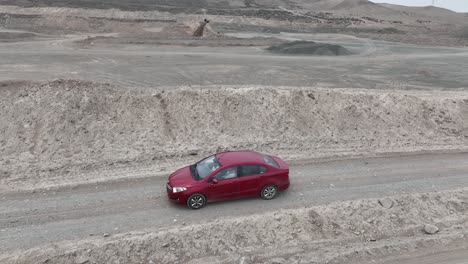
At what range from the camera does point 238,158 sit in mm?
14156

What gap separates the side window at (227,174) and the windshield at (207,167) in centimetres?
27

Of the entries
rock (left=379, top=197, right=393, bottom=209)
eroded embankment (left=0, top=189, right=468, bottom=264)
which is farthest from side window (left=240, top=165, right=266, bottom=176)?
rock (left=379, top=197, right=393, bottom=209)

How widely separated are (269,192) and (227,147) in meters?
4.93

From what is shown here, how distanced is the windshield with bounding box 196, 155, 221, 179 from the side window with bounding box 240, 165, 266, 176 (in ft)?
2.63

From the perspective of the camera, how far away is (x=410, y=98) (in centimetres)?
2305

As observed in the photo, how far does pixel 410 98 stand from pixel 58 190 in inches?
712

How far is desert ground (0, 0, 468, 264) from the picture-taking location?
11.9 meters

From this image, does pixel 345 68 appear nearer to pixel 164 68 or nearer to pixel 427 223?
pixel 164 68

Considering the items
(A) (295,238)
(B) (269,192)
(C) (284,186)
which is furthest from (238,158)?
(A) (295,238)

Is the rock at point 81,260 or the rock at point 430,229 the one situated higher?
the rock at point 430,229

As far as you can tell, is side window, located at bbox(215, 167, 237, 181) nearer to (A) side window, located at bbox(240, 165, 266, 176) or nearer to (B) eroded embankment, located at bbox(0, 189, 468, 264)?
(A) side window, located at bbox(240, 165, 266, 176)

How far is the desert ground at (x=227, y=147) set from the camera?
1192cm

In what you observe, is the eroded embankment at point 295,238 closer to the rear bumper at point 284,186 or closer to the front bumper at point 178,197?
the front bumper at point 178,197

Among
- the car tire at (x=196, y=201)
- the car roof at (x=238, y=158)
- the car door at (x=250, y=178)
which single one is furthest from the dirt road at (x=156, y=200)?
the car roof at (x=238, y=158)
